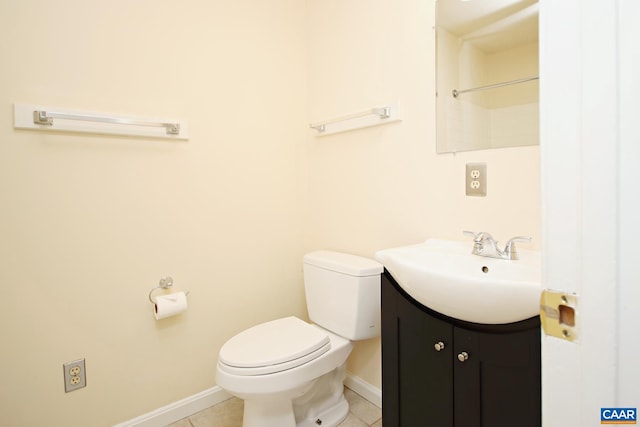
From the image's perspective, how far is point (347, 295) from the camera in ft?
4.91

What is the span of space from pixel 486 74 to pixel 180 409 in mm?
1958

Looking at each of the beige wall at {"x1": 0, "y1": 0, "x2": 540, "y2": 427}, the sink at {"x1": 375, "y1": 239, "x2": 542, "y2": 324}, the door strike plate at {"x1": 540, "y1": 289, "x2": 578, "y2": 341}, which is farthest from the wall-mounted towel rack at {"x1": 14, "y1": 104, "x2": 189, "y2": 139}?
the door strike plate at {"x1": 540, "y1": 289, "x2": 578, "y2": 341}

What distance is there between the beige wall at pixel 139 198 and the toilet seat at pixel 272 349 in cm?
39

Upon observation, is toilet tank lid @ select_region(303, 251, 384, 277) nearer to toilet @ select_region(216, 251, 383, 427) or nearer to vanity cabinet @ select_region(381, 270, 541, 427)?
toilet @ select_region(216, 251, 383, 427)

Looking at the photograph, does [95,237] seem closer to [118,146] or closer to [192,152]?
[118,146]

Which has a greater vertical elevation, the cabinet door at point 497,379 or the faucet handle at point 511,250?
the faucet handle at point 511,250

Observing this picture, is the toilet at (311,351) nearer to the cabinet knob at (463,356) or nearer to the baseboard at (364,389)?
the baseboard at (364,389)

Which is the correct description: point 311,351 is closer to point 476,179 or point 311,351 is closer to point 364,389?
point 364,389

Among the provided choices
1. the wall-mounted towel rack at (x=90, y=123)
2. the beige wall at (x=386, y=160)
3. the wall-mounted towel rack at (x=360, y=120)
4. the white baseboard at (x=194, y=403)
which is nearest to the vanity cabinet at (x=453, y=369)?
the beige wall at (x=386, y=160)

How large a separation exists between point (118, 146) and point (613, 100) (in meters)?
1.60

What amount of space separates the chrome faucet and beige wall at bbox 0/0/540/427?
0.33 ft

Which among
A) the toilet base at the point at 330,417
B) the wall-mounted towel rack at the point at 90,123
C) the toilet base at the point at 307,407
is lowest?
the toilet base at the point at 330,417

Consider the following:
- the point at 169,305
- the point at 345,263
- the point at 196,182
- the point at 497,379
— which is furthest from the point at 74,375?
the point at 497,379

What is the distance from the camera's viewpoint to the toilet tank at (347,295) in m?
1.46
